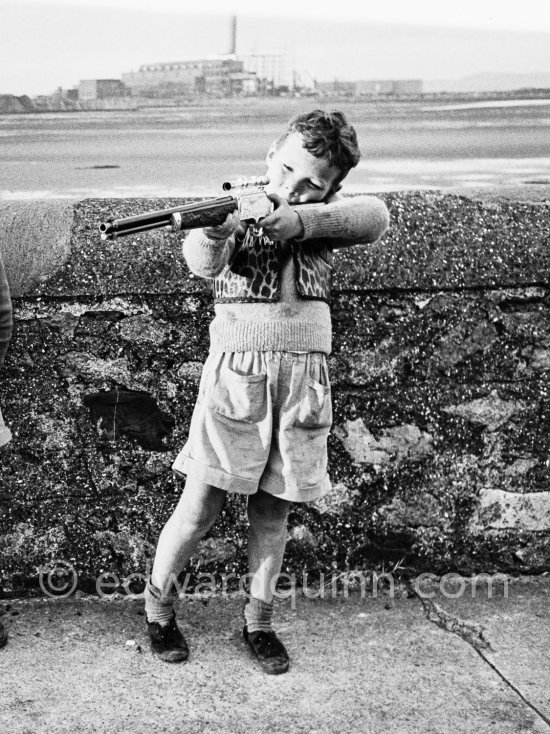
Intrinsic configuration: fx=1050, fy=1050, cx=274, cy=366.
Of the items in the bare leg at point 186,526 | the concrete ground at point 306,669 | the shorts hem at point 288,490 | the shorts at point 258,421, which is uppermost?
the shorts at point 258,421

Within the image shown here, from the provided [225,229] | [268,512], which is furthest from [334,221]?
[268,512]

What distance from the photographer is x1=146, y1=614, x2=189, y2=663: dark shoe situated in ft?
9.21

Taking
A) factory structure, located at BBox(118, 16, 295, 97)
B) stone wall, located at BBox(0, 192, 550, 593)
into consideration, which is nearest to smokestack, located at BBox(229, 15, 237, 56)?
factory structure, located at BBox(118, 16, 295, 97)

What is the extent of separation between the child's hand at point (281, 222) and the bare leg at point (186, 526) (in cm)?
69

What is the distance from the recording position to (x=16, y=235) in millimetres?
3074

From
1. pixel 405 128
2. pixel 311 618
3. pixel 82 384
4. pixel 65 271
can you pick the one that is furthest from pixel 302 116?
pixel 405 128

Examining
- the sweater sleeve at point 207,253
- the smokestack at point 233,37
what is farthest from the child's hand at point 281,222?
the smokestack at point 233,37

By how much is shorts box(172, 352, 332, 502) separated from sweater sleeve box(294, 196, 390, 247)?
0.31 m

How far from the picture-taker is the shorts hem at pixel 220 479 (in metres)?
2.66

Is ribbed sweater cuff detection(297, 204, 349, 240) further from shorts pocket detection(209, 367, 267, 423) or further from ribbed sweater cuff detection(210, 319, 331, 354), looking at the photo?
shorts pocket detection(209, 367, 267, 423)

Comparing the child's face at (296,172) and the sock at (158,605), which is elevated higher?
the child's face at (296,172)

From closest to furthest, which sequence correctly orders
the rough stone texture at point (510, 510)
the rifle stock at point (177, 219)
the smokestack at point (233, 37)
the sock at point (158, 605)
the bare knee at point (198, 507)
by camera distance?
the rifle stock at point (177, 219)
the bare knee at point (198, 507)
the sock at point (158, 605)
the rough stone texture at point (510, 510)
the smokestack at point (233, 37)

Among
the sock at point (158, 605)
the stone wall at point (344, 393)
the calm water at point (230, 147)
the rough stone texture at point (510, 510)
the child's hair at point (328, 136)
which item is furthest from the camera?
the calm water at point (230, 147)

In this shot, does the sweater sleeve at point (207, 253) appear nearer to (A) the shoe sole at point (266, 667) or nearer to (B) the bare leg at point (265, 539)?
(B) the bare leg at point (265, 539)
